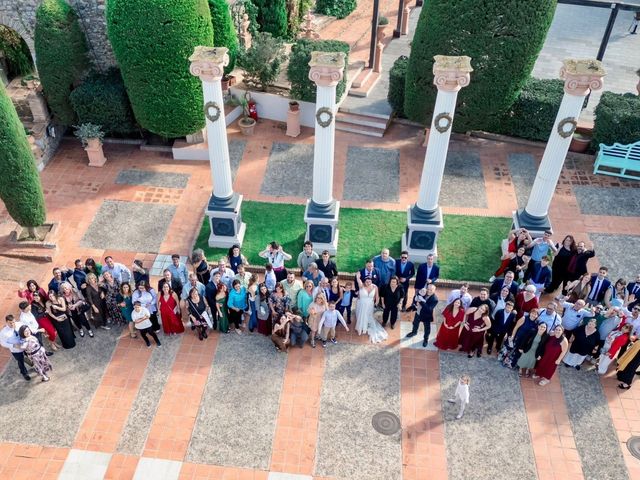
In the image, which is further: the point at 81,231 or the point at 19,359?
the point at 81,231

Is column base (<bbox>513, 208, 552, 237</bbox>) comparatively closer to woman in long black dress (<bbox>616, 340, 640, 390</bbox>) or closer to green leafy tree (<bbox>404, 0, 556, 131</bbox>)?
woman in long black dress (<bbox>616, 340, 640, 390</bbox>)

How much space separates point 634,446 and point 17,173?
13.2m

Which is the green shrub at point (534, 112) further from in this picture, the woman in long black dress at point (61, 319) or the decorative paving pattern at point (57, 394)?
the woman in long black dress at point (61, 319)

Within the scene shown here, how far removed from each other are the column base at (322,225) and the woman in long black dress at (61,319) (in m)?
→ 5.37

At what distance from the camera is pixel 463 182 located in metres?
16.1

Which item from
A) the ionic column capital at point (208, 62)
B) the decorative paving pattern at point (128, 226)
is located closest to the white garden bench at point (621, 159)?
the ionic column capital at point (208, 62)

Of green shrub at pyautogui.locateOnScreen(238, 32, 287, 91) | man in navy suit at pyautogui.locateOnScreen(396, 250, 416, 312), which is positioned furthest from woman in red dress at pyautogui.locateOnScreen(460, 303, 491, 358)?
green shrub at pyautogui.locateOnScreen(238, 32, 287, 91)

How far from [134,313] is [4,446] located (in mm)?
2972

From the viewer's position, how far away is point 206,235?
14109 mm

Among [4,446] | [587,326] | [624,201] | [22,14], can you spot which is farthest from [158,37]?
[624,201]

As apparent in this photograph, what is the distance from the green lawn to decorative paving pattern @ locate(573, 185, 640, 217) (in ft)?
7.90

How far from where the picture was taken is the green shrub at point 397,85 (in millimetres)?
17422

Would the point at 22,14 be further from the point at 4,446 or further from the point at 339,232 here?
the point at 4,446

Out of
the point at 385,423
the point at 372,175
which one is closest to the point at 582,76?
the point at 372,175
